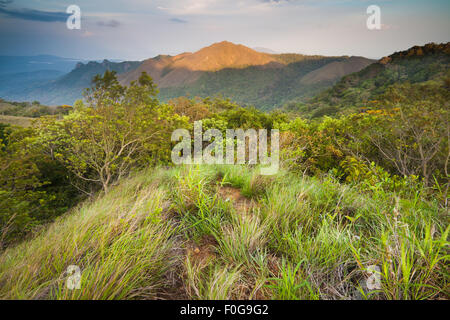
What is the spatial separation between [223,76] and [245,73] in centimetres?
1594

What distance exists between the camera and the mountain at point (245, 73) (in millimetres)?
106562

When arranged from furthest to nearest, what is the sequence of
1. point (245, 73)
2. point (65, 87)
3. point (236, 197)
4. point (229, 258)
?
point (65, 87) → point (245, 73) → point (236, 197) → point (229, 258)

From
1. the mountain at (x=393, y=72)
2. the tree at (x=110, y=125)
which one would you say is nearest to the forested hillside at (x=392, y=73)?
the mountain at (x=393, y=72)

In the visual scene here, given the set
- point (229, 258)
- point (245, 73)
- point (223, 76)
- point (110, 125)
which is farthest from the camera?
point (245, 73)

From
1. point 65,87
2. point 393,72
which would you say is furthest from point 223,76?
point 65,87

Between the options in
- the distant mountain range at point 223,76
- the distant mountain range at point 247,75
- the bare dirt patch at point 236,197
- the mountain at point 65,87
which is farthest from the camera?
the mountain at point 65,87

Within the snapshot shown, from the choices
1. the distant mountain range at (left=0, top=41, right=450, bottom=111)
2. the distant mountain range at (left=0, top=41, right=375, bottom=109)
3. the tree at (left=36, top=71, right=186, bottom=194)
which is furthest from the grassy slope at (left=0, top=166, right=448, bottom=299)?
the distant mountain range at (left=0, top=41, right=375, bottom=109)

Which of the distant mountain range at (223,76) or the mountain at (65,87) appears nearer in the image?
the distant mountain range at (223,76)

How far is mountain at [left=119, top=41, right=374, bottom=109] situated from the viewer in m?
107

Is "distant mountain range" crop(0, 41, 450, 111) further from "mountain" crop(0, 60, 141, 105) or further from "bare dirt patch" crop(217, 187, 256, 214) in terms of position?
"bare dirt patch" crop(217, 187, 256, 214)

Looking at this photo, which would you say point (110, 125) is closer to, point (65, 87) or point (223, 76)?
point (223, 76)

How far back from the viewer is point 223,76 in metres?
132

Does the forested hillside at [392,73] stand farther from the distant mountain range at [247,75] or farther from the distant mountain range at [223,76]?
the distant mountain range at [223,76]

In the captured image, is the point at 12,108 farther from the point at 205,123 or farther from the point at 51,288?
the point at 51,288
